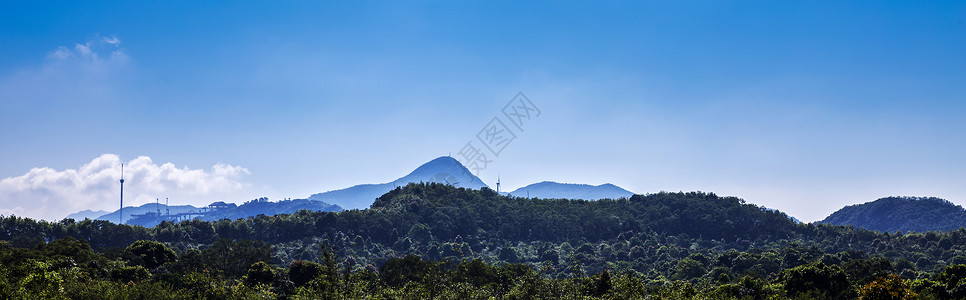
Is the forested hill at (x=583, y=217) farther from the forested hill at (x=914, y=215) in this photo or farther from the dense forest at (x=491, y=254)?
the forested hill at (x=914, y=215)

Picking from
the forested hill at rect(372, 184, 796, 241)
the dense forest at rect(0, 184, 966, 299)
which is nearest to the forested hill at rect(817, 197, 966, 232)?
the forested hill at rect(372, 184, 796, 241)

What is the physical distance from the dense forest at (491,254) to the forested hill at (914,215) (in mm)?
70133

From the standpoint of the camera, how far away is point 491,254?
377 feet

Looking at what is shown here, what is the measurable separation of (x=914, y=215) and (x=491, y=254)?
479ft

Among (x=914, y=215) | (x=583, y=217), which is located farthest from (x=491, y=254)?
(x=914, y=215)

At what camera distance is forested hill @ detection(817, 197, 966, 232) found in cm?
16950

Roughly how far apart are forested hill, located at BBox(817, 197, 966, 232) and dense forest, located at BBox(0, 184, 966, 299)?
7013 cm

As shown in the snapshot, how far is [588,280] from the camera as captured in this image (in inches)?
1635

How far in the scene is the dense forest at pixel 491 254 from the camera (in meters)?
35.2

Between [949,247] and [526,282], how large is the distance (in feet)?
325

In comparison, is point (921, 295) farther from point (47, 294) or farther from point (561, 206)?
point (561, 206)

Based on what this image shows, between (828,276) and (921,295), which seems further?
(828,276)

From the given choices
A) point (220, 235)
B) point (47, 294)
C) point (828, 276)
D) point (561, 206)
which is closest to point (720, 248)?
point (561, 206)

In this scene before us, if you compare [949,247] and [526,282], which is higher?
[526,282]
